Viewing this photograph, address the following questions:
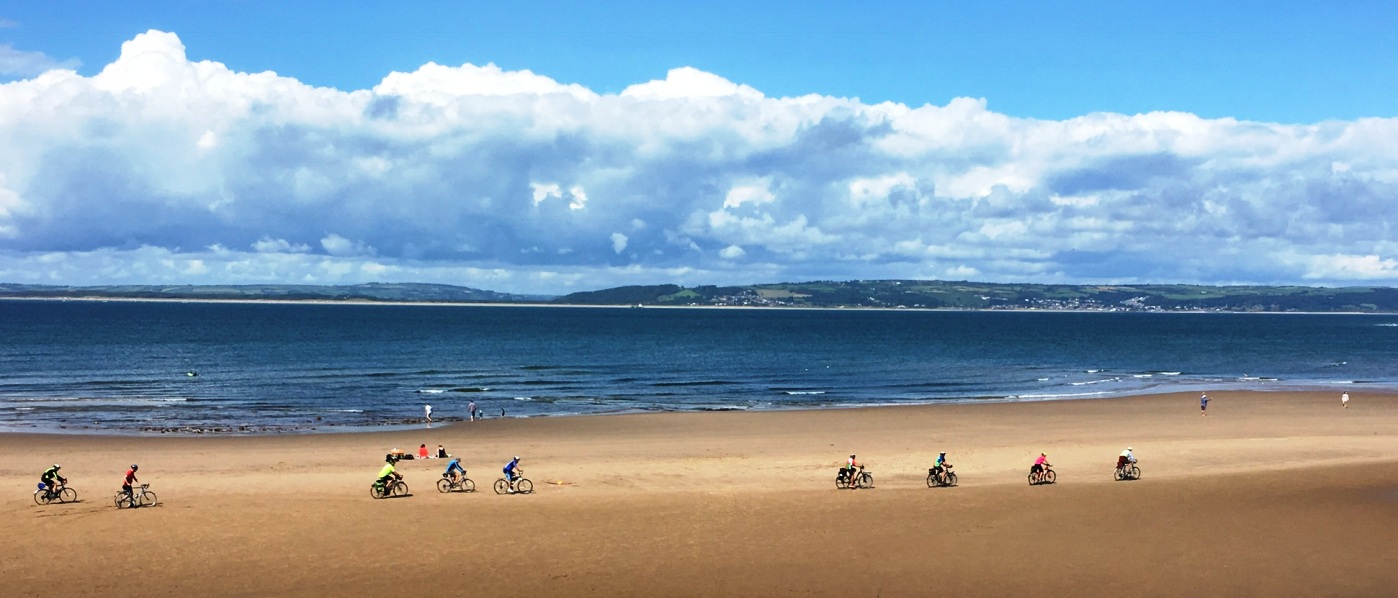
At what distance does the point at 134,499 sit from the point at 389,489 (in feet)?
22.7

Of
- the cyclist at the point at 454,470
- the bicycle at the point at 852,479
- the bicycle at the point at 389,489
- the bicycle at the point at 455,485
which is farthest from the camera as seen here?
the bicycle at the point at 852,479

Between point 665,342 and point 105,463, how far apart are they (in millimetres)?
114052

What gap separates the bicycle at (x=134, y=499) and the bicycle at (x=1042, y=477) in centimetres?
2658

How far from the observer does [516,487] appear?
108 ft

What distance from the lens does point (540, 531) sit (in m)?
26.5

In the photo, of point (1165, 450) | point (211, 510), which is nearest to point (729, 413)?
point (1165, 450)

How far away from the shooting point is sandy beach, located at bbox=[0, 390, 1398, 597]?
22.2 metres

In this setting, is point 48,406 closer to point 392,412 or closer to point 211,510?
point 392,412

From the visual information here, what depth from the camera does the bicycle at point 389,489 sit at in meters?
31.1

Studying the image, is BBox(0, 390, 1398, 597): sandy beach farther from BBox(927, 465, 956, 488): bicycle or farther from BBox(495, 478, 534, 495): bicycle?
BBox(927, 465, 956, 488): bicycle

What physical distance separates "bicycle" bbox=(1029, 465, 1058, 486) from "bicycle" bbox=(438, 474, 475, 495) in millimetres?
18049

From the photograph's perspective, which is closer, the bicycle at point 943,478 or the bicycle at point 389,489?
the bicycle at point 389,489

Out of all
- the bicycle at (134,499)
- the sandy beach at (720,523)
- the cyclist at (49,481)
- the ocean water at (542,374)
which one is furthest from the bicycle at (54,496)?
the ocean water at (542,374)

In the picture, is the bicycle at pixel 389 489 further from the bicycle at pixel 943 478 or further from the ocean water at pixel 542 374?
the ocean water at pixel 542 374
